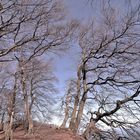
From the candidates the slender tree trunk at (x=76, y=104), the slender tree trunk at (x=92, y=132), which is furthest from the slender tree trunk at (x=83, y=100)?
the slender tree trunk at (x=92, y=132)

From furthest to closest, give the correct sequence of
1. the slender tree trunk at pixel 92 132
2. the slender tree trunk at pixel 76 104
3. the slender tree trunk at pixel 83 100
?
the slender tree trunk at pixel 76 104
the slender tree trunk at pixel 83 100
the slender tree trunk at pixel 92 132

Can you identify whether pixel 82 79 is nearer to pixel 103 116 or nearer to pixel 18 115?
pixel 103 116

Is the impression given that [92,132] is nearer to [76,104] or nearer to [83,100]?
[83,100]

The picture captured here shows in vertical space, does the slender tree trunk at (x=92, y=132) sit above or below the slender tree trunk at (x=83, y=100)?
below

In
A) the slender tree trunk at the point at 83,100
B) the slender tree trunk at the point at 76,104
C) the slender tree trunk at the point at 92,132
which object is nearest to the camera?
the slender tree trunk at the point at 92,132

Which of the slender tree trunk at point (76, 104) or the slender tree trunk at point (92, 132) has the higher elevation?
the slender tree trunk at point (76, 104)

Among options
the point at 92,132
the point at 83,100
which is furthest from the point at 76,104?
the point at 92,132

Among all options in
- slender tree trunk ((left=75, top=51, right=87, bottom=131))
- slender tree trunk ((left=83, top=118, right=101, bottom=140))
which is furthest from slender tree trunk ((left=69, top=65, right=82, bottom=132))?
slender tree trunk ((left=83, top=118, right=101, bottom=140))

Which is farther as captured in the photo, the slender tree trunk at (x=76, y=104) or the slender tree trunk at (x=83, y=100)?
the slender tree trunk at (x=76, y=104)

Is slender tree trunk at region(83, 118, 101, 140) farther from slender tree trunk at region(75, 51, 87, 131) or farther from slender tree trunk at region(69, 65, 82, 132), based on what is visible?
slender tree trunk at region(69, 65, 82, 132)

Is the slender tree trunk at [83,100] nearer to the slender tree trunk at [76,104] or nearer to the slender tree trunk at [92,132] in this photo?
the slender tree trunk at [76,104]

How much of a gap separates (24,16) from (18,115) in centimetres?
→ 2202

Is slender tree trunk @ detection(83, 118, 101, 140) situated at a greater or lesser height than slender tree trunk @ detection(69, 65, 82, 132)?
lesser

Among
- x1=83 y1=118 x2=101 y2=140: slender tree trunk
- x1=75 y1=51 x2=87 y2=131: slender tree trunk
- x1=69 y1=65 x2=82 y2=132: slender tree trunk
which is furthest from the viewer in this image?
x1=69 y1=65 x2=82 y2=132: slender tree trunk
